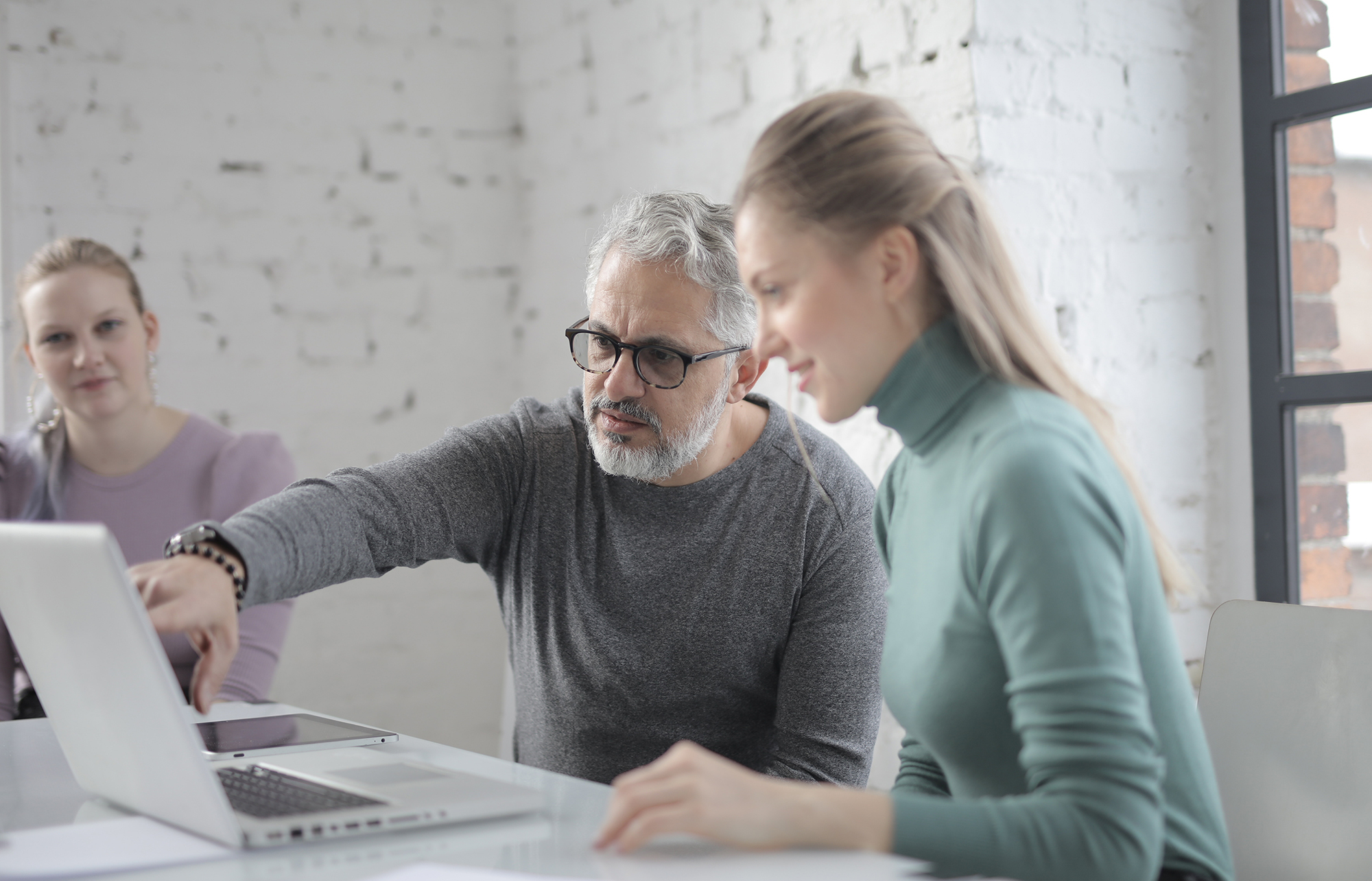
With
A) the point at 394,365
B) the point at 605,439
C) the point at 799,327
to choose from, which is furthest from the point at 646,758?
the point at 394,365

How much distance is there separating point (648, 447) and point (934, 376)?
21.7 inches

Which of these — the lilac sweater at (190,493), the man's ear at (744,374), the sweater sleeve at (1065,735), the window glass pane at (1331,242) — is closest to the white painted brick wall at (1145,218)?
the window glass pane at (1331,242)

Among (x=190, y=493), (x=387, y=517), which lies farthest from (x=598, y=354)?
(x=190, y=493)

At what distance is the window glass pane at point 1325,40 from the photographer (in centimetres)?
176

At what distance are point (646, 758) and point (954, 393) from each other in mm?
699

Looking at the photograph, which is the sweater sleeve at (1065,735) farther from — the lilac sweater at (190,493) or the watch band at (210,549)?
the lilac sweater at (190,493)

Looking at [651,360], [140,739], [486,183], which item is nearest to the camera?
[140,739]

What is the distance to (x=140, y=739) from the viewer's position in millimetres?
894

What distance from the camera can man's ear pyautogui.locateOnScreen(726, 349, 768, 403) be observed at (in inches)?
62.0

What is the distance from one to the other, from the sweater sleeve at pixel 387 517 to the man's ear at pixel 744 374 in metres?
0.28

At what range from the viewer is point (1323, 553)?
71.8 inches

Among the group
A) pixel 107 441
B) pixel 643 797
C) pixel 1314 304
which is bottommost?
pixel 643 797

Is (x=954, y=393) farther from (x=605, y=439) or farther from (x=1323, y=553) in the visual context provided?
(x=1323, y=553)

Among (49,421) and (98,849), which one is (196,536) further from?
(49,421)
